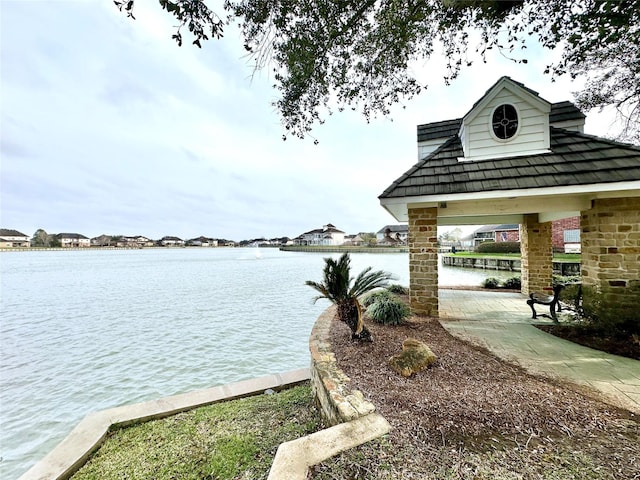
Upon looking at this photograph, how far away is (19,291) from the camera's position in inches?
548

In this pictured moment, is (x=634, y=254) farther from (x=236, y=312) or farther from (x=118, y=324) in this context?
Result: (x=118, y=324)

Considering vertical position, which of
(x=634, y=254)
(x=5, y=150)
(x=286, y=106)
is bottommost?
(x=634, y=254)

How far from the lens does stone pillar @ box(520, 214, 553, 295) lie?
7791 millimetres

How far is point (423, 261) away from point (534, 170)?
2.65m

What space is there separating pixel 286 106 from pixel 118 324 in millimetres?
8558

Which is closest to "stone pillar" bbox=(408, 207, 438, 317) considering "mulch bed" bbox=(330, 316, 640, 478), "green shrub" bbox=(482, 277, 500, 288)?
"mulch bed" bbox=(330, 316, 640, 478)

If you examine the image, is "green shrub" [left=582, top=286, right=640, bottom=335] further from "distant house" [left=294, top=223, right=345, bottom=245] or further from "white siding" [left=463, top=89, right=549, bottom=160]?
"distant house" [left=294, top=223, right=345, bottom=245]

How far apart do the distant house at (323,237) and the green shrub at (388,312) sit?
7962cm

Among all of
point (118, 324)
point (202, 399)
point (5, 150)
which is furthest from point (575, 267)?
point (5, 150)

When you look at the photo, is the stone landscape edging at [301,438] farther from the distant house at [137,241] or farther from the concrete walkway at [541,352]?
the distant house at [137,241]

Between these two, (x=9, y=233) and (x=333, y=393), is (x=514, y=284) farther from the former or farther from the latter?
(x=9, y=233)

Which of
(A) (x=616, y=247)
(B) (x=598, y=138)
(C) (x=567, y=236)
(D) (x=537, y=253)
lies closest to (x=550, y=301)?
(A) (x=616, y=247)

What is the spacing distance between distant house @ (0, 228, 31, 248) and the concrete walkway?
10817cm

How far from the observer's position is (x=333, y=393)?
267 centimetres
